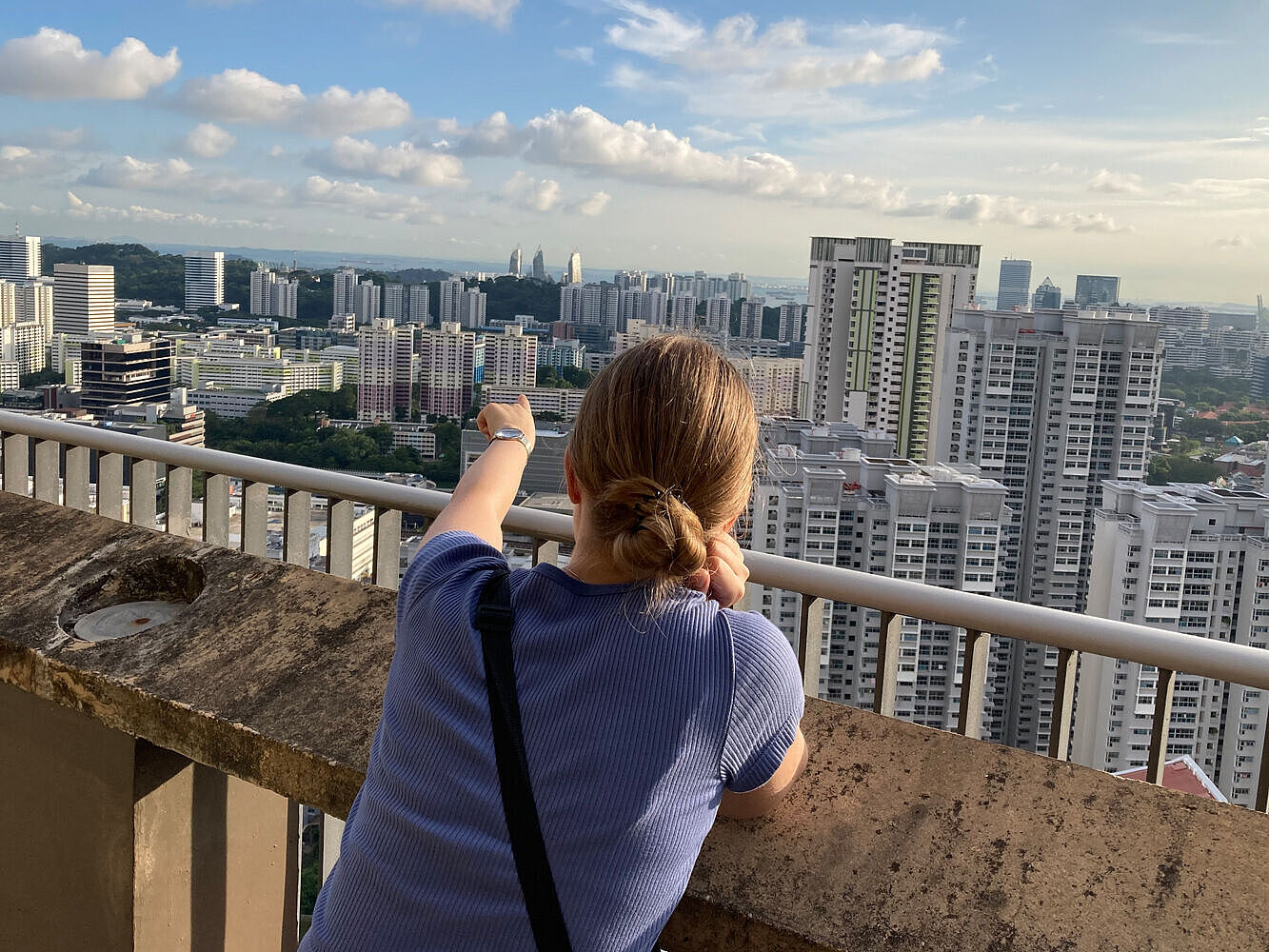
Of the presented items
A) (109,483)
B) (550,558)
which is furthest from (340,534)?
(109,483)

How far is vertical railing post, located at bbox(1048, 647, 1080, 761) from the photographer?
56.1 inches

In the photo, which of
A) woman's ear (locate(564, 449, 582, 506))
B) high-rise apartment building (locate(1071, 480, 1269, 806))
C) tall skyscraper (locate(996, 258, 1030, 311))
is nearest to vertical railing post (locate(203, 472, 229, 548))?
woman's ear (locate(564, 449, 582, 506))

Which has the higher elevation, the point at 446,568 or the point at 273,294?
the point at 273,294

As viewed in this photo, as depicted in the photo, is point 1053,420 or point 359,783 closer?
point 359,783

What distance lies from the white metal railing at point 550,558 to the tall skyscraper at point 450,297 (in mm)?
27808

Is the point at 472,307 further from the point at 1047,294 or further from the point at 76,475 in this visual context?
the point at 76,475

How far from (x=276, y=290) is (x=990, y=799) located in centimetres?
3622

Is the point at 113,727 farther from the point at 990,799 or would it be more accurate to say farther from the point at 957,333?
the point at 957,333

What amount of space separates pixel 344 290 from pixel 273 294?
8.01ft

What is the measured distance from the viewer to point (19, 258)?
31.3 m

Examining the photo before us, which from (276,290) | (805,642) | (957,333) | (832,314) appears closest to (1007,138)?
(832,314)

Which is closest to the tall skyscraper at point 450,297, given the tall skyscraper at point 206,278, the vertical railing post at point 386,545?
the tall skyscraper at point 206,278

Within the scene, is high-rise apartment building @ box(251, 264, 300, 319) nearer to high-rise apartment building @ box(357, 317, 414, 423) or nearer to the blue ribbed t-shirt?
high-rise apartment building @ box(357, 317, 414, 423)

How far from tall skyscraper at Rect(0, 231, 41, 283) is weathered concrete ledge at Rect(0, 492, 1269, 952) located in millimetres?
28516
